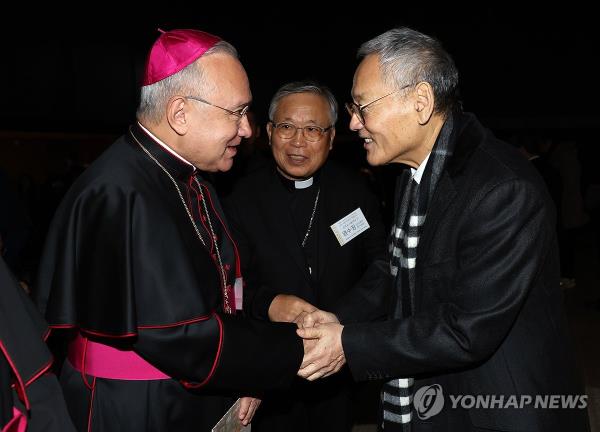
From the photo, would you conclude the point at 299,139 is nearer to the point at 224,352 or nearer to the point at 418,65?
the point at 418,65

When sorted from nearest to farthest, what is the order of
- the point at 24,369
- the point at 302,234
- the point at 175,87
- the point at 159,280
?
1. the point at 24,369
2. the point at 159,280
3. the point at 175,87
4. the point at 302,234

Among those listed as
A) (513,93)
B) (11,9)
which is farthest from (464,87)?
(11,9)

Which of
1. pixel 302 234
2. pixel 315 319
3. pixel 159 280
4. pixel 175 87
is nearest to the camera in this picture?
pixel 159 280

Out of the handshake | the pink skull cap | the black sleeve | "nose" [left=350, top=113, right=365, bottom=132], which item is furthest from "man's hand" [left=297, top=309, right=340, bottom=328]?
the pink skull cap

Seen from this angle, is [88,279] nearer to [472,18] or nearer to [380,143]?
[380,143]

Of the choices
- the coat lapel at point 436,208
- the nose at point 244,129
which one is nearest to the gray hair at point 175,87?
the nose at point 244,129

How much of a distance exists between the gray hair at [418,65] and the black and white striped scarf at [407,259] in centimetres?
9

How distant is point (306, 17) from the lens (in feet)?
23.8

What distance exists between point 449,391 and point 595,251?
11.0m

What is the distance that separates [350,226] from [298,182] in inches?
15.1

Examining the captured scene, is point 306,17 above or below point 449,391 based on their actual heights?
above

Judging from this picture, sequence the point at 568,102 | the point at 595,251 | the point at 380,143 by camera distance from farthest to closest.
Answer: the point at 595,251 → the point at 568,102 → the point at 380,143

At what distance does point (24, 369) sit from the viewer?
127 cm

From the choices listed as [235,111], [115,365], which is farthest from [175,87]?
[115,365]
